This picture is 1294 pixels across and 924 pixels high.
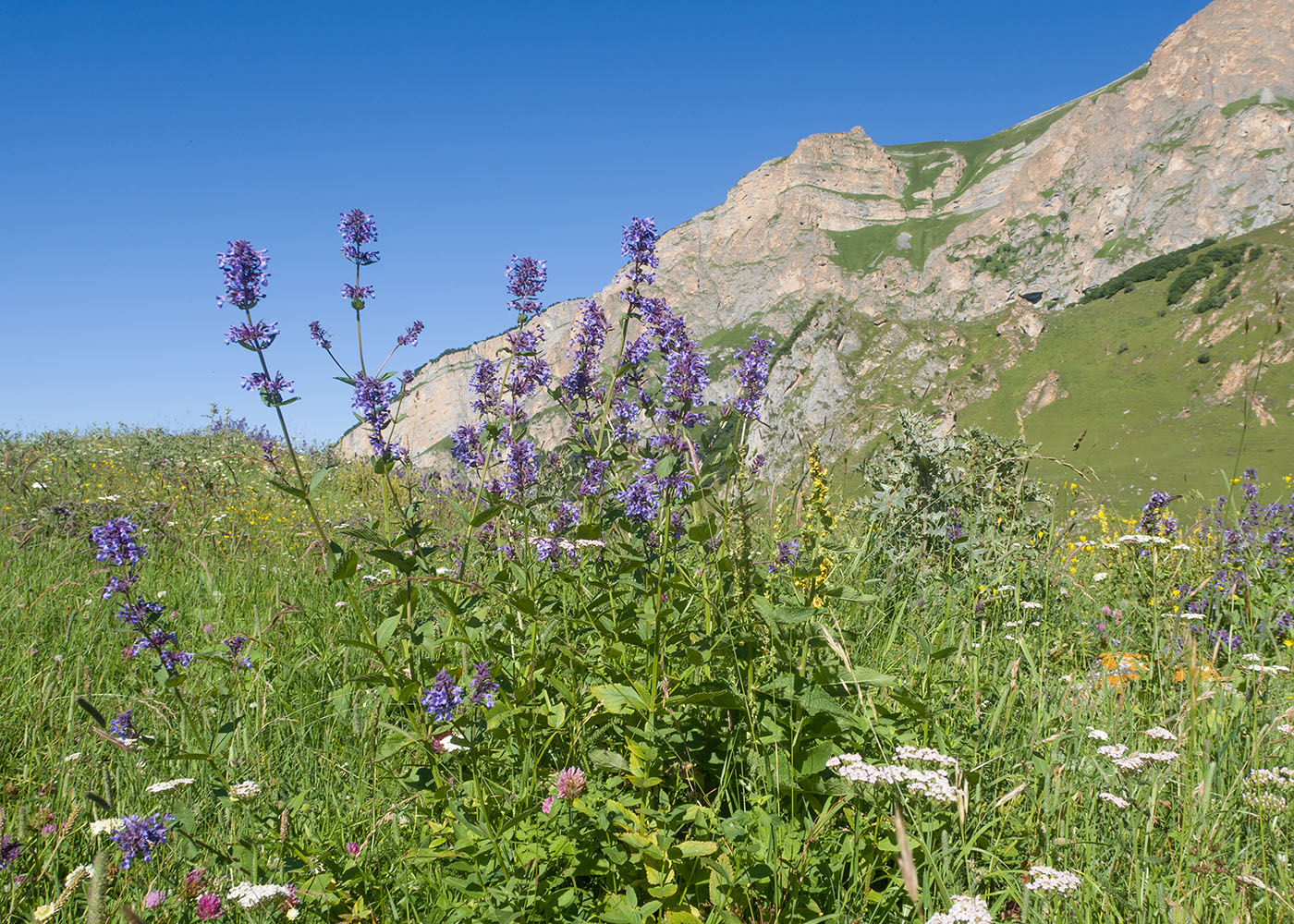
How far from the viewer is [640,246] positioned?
12.1 feet

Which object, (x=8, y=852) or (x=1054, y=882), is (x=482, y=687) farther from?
(x=1054, y=882)

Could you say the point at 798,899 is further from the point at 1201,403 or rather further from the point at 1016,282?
the point at 1016,282

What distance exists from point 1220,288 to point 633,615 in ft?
474

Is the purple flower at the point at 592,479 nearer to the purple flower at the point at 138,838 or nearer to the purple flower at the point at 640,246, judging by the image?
the purple flower at the point at 640,246

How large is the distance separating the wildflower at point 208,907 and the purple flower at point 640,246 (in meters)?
3.03

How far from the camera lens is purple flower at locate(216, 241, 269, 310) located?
7.99ft

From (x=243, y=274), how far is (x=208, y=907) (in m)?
2.06

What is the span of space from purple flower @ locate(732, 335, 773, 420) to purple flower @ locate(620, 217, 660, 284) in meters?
0.79

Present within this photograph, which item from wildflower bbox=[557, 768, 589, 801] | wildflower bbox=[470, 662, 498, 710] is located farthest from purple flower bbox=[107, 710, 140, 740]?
wildflower bbox=[557, 768, 589, 801]

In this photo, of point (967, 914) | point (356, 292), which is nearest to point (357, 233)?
point (356, 292)

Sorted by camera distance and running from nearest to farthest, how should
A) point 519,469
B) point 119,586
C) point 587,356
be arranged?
point 119,586
point 519,469
point 587,356

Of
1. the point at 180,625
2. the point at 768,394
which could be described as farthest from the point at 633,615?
the point at 180,625

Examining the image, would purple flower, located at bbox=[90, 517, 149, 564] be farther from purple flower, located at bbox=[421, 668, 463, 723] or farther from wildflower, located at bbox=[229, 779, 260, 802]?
purple flower, located at bbox=[421, 668, 463, 723]

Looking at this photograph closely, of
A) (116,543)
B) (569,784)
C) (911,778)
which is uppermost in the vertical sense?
(116,543)
